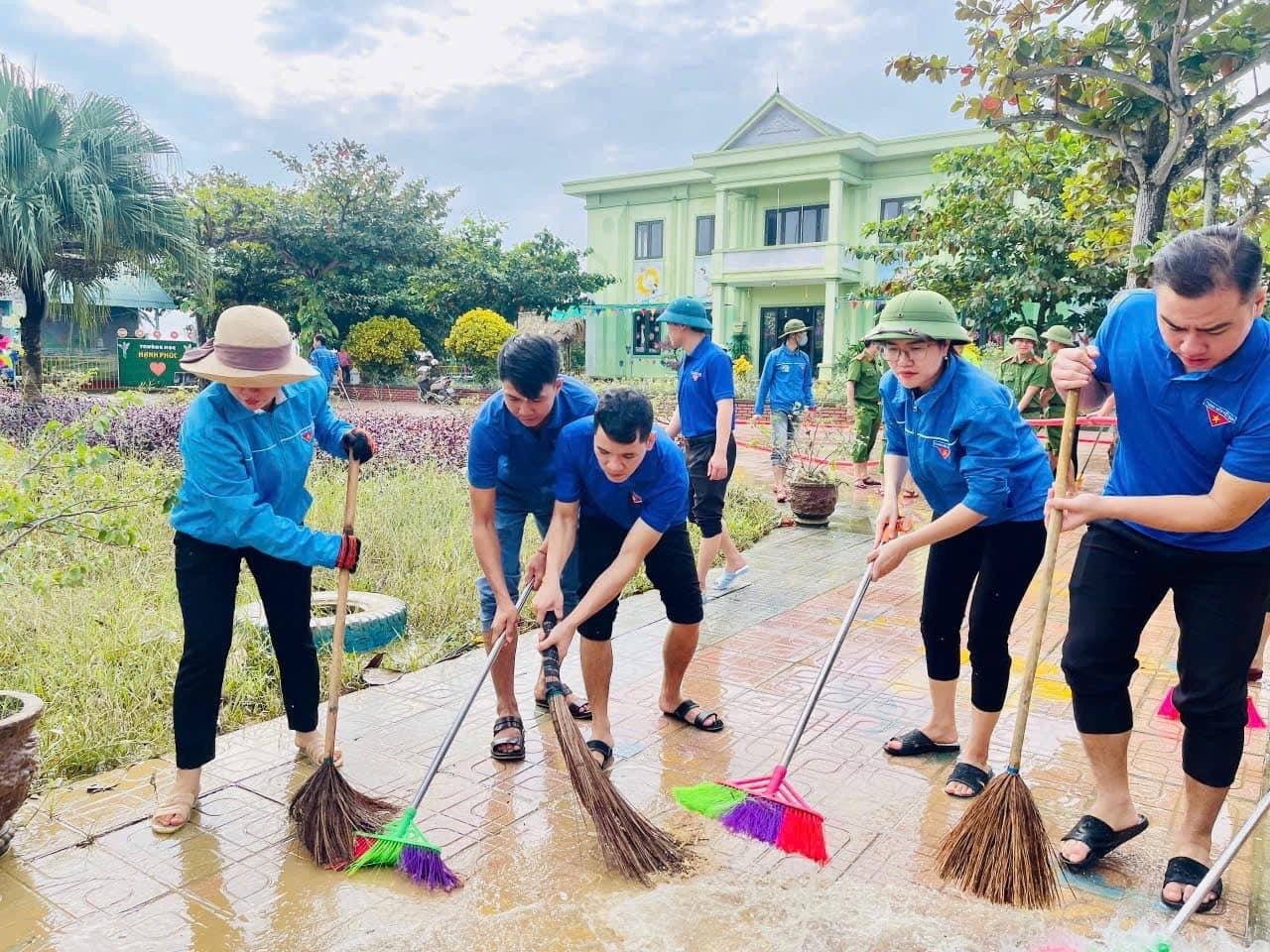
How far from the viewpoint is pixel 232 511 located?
294 centimetres

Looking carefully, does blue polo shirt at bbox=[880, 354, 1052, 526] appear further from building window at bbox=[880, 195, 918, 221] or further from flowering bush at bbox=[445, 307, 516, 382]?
building window at bbox=[880, 195, 918, 221]

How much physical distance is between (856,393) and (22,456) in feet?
24.2

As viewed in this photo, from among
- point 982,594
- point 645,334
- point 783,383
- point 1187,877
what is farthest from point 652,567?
point 645,334

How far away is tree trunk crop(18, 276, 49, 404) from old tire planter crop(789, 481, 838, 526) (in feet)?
29.3

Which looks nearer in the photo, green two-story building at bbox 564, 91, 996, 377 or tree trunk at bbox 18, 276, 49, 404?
tree trunk at bbox 18, 276, 49, 404

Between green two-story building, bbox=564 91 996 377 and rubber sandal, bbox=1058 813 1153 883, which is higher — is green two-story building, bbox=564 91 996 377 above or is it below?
above

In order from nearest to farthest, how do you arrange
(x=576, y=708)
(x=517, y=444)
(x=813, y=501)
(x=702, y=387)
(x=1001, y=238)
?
(x=517, y=444) < (x=576, y=708) < (x=702, y=387) < (x=813, y=501) < (x=1001, y=238)

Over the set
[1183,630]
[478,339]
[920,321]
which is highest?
[478,339]

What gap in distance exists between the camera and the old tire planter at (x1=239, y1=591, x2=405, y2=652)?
4605mm

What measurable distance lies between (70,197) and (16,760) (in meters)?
10.2

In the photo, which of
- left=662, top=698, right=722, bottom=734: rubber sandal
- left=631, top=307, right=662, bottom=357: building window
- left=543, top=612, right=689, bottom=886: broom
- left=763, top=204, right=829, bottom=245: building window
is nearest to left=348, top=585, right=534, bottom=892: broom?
left=543, top=612, right=689, bottom=886: broom

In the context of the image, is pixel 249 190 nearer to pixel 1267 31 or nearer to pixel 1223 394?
pixel 1267 31

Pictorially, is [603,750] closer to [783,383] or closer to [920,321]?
[920,321]

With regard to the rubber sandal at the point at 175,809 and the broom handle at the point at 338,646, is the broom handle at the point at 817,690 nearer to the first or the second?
the broom handle at the point at 338,646
